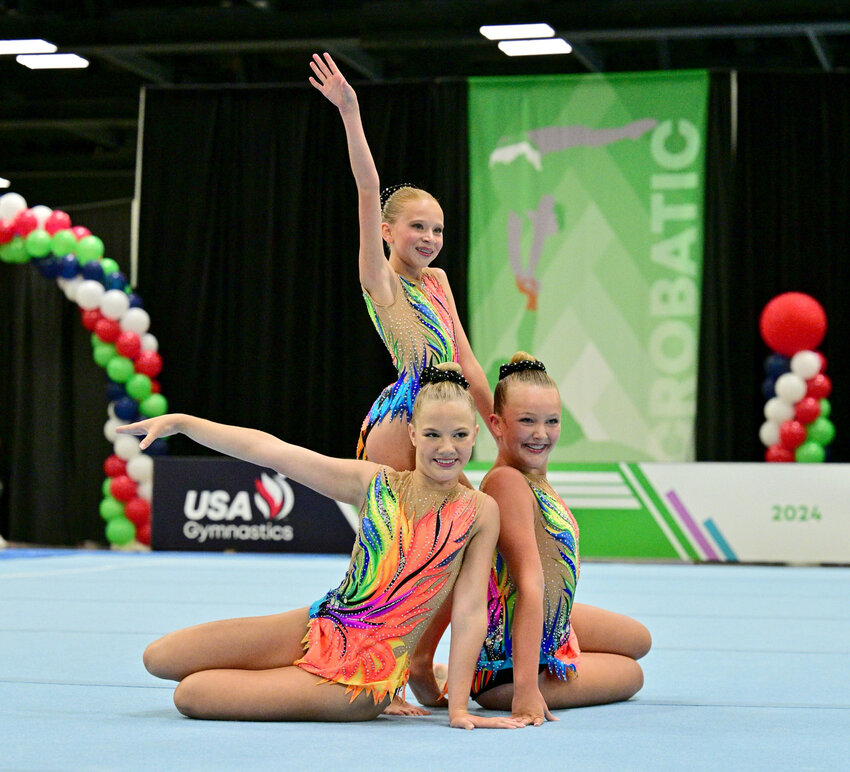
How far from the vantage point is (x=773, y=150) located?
871 cm

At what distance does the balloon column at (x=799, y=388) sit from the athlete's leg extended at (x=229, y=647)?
5.95m

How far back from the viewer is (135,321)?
8.83 meters

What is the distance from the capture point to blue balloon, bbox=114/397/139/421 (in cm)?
884

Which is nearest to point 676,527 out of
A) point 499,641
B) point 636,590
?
point 636,590

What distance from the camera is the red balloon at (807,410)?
26.3ft

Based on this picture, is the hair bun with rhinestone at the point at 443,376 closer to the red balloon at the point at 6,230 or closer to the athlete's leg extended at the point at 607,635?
the athlete's leg extended at the point at 607,635

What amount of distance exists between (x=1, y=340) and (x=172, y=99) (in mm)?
2385

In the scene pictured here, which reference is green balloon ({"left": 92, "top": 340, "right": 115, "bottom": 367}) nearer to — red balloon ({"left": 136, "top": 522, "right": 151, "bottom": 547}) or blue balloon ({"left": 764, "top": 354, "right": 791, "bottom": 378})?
red balloon ({"left": 136, "top": 522, "right": 151, "bottom": 547})

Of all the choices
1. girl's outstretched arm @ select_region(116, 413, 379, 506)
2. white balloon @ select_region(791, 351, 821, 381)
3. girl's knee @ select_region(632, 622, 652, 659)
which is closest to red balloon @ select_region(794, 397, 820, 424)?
white balloon @ select_region(791, 351, 821, 381)

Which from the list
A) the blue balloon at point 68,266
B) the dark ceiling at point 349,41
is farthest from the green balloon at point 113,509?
the dark ceiling at point 349,41

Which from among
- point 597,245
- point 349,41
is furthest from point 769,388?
point 349,41

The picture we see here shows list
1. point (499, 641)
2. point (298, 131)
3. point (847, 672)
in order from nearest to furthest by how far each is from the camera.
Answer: point (499, 641) → point (847, 672) → point (298, 131)

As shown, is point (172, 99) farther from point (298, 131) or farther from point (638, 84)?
point (638, 84)

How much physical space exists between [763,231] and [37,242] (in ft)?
16.4
